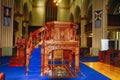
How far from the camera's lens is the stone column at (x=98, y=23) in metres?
17.3

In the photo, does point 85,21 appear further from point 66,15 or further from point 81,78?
point 81,78

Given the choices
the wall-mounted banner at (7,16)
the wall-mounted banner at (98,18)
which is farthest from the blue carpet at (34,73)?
the wall-mounted banner at (98,18)

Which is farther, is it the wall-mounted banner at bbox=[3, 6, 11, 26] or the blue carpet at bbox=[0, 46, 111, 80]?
the wall-mounted banner at bbox=[3, 6, 11, 26]

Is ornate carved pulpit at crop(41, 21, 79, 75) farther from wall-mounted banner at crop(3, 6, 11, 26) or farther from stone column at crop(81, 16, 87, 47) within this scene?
stone column at crop(81, 16, 87, 47)

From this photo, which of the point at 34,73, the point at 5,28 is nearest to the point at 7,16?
the point at 5,28

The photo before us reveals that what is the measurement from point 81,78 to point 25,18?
23105 mm

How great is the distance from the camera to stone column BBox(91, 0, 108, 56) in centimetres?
1730

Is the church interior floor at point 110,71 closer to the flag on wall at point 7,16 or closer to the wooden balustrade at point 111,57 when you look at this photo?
the wooden balustrade at point 111,57

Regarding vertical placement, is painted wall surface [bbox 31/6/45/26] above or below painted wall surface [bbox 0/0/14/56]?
above

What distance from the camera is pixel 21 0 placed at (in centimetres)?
2209

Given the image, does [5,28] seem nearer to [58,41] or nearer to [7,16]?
[7,16]

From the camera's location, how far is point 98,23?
17.8 metres

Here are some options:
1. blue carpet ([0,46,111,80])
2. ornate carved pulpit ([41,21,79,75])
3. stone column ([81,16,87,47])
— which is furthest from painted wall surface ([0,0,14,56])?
ornate carved pulpit ([41,21,79,75])

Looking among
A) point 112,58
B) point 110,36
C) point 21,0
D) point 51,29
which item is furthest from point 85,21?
point 51,29
